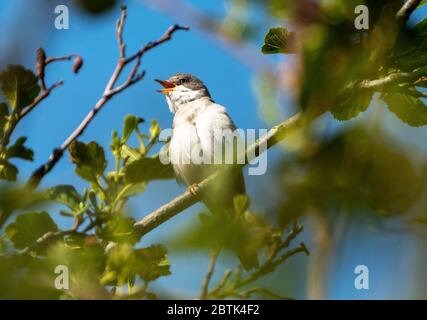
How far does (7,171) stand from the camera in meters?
1.81

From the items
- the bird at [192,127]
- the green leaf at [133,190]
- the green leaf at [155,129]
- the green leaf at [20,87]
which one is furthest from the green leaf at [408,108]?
the bird at [192,127]

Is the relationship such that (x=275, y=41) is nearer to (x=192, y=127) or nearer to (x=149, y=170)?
(x=149, y=170)

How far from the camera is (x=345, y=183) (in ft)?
2.63

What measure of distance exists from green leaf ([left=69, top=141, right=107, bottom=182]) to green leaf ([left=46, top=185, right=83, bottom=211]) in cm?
8

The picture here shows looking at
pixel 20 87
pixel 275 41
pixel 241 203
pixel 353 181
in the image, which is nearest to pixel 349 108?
pixel 275 41

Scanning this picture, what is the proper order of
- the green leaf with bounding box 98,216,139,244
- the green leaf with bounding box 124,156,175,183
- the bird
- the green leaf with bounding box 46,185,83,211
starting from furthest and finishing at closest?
the bird < the green leaf with bounding box 124,156,175,183 < the green leaf with bounding box 46,185,83,211 < the green leaf with bounding box 98,216,139,244

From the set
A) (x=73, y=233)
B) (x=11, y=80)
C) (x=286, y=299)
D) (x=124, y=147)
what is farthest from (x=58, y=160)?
(x=286, y=299)

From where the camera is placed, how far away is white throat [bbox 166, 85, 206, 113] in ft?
24.2

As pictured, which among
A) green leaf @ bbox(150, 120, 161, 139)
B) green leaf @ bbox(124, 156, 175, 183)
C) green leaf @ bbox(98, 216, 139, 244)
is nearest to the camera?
green leaf @ bbox(98, 216, 139, 244)

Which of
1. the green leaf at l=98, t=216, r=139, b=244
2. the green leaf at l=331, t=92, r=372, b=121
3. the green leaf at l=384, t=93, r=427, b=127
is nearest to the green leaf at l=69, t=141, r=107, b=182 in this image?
the green leaf at l=98, t=216, r=139, b=244

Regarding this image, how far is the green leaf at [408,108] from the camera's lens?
1.14 metres

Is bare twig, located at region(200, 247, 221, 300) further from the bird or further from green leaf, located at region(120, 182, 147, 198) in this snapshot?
the bird

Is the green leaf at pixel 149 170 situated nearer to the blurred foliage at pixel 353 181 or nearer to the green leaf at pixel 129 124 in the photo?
the green leaf at pixel 129 124

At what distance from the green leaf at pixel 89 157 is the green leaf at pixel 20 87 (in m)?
0.25
